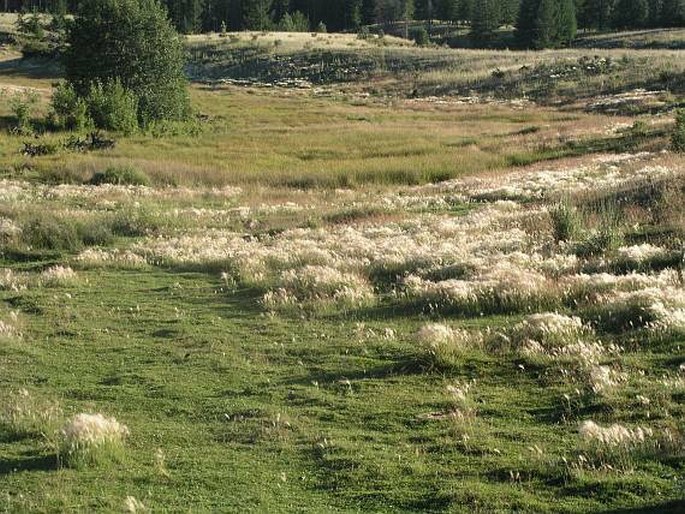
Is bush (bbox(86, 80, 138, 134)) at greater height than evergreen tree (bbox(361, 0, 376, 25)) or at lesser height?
lesser

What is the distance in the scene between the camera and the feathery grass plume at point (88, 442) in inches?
249

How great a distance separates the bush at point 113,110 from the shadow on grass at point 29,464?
4404cm

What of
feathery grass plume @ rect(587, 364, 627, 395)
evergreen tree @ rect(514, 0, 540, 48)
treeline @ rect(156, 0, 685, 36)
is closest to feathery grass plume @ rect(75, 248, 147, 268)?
feathery grass plume @ rect(587, 364, 627, 395)

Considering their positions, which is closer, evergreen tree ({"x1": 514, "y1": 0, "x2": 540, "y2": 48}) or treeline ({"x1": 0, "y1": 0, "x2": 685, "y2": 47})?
treeline ({"x1": 0, "y1": 0, "x2": 685, "y2": 47})

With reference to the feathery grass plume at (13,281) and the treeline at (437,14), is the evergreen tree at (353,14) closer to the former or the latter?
the treeline at (437,14)

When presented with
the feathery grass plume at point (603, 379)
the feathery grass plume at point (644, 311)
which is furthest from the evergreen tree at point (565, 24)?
the feathery grass plume at point (603, 379)

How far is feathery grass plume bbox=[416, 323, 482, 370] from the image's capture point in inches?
329

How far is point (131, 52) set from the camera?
2176 inches

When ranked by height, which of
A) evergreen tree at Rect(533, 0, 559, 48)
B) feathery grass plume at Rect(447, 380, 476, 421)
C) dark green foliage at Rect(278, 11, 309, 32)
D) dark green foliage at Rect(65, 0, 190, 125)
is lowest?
feathery grass plume at Rect(447, 380, 476, 421)

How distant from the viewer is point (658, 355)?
7.94 m

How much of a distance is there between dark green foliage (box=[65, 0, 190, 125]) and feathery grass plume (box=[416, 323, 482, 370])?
160ft

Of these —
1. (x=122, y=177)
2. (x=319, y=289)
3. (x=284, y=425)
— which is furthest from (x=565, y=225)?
(x=122, y=177)

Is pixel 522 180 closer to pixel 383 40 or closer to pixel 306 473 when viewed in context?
pixel 306 473

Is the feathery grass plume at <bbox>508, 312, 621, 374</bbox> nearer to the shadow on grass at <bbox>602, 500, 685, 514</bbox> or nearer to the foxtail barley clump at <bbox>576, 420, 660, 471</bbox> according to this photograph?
the foxtail barley clump at <bbox>576, 420, 660, 471</bbox>
